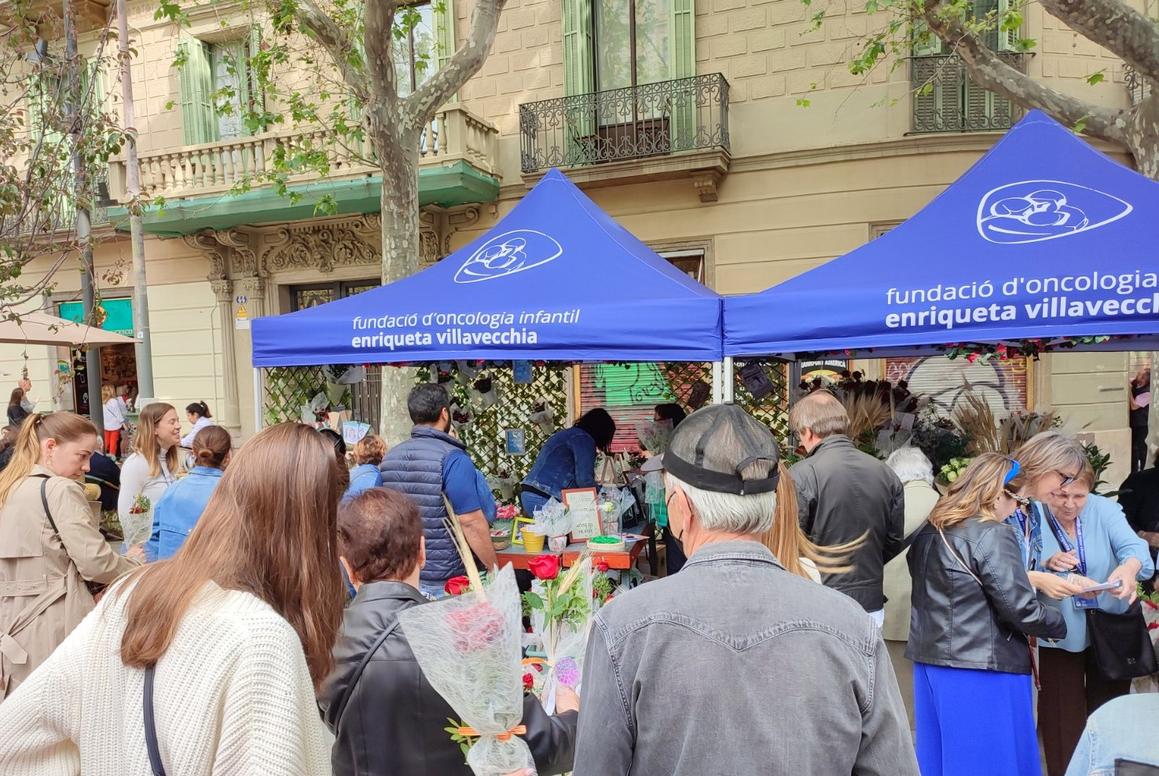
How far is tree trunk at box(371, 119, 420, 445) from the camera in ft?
21.5

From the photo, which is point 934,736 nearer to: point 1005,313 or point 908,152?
point 1005,313

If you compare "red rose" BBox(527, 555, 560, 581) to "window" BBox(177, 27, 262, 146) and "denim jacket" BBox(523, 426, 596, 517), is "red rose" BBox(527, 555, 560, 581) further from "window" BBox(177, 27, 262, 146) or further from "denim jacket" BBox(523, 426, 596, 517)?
"window" BBox(177, 27, 262, 146)

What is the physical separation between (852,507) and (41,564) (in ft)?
11.8

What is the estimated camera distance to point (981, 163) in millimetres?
3791

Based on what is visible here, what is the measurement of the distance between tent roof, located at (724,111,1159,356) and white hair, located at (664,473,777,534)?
7.23 ft

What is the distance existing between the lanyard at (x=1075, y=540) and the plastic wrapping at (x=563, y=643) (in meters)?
2.08

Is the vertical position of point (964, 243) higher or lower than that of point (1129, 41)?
lower

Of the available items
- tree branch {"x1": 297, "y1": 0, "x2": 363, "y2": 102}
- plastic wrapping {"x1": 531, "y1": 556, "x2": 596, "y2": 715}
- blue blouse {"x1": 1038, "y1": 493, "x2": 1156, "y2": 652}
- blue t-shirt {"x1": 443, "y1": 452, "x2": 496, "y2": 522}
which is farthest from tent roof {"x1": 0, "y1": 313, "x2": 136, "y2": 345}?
blue blouse {"x1": 1038, "y1": 493, "x2": 1156, "y2": 652}

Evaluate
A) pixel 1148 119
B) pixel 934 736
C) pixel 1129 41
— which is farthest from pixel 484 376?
pixel 1148 119

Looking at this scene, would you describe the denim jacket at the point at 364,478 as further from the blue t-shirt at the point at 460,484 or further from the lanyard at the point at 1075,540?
the lanyard at the point at 1075,540

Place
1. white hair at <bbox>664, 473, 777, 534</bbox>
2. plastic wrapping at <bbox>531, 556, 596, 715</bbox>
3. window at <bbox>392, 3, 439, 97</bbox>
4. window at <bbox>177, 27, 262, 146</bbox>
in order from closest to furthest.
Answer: white hair at <bbox>664, 473, 777, 534</bbox>
plastic wrapping at <bbox>531, 556, 596, 715</bbox>
window at <bbox>392, 3, 439, 97</bbox>
window at <bbox>177, 27, 262, 146</bbox>

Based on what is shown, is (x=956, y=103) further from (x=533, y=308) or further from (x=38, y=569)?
(x=38, y=569)

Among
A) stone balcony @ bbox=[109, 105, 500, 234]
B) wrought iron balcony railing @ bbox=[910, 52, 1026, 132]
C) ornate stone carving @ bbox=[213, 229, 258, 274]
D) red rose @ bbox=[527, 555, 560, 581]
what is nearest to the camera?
red rose @ bbox=[527, 555, 560, 581]

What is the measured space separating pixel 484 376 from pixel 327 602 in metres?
5.25
